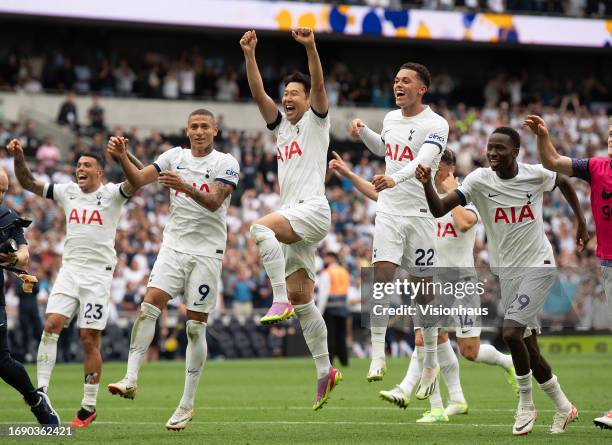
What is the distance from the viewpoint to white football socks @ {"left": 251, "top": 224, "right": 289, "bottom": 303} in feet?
37.7

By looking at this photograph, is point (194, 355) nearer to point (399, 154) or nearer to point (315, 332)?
point (315, 332)

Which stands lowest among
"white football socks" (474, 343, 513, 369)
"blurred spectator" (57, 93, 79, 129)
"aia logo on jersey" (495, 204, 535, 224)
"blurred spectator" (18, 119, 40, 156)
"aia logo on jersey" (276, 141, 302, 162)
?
"white football socks" (474, 343, 513, 369)

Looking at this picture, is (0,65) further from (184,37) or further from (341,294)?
(341,294)

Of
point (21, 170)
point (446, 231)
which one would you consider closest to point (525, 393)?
point (446, 231)

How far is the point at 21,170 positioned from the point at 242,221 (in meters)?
19.0

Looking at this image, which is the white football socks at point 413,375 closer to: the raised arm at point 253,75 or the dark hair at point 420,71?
the dark hair at point 420,71

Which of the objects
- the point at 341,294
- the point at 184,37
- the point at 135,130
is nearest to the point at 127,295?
the point at 341,294

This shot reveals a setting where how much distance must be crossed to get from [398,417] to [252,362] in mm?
13794

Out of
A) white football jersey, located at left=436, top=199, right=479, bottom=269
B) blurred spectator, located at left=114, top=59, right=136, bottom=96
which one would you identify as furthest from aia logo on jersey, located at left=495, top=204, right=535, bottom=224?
blurred spectator, located at left=114, top=59, right=136, bottom=96

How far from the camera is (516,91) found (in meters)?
45.3

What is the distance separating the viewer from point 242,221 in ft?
104

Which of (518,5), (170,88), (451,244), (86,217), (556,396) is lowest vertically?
(556,396)

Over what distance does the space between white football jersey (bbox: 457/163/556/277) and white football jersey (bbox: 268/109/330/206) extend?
4.88 feet

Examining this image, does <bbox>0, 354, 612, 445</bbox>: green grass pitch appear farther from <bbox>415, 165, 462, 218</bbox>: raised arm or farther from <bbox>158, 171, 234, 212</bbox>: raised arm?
<bbox>158, 171, 234, 212</bbox>: raised arm
